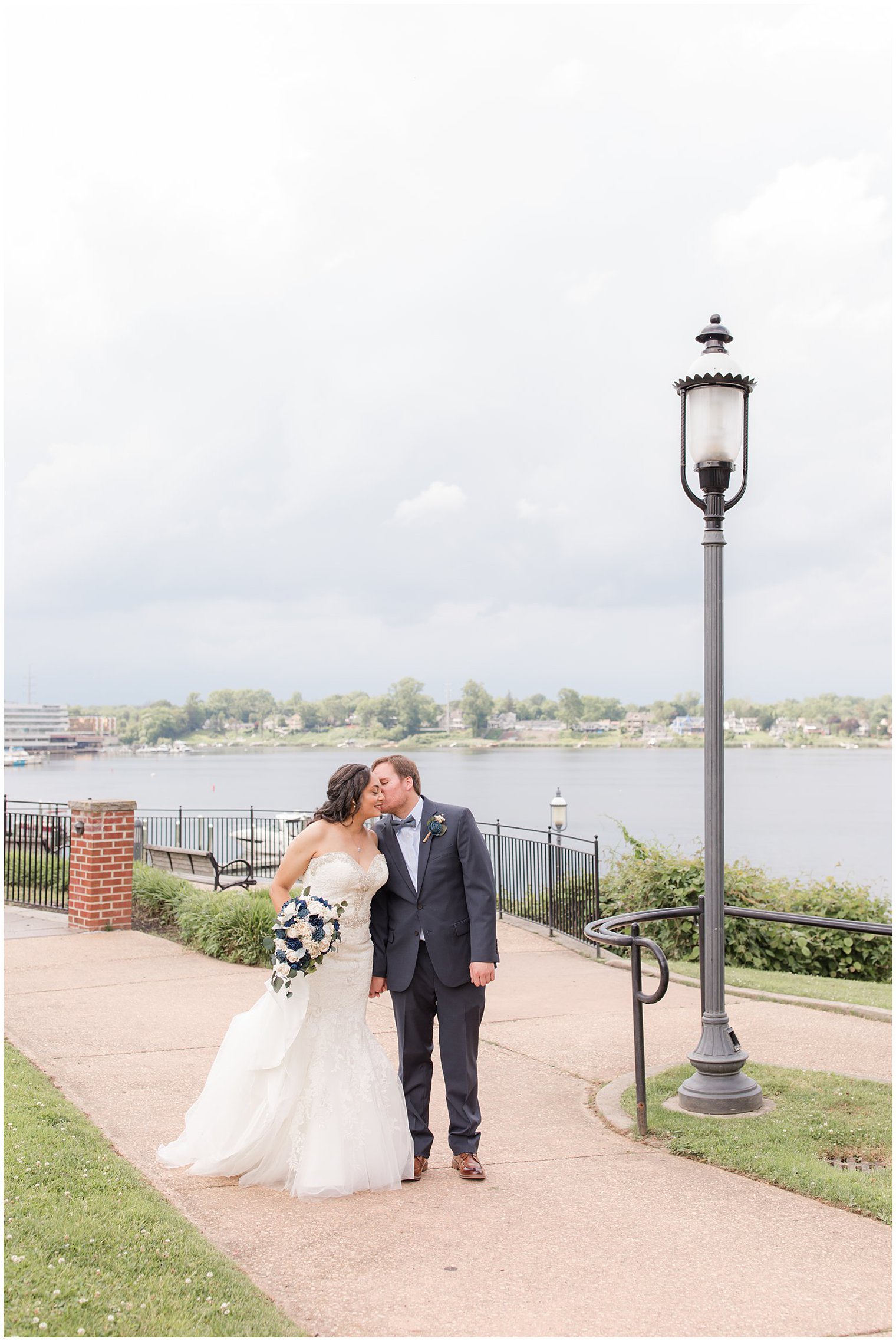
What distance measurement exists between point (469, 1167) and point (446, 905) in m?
1.13

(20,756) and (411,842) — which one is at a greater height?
(411,842)

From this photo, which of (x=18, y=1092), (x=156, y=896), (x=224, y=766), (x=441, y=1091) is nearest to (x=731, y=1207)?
(x=441, y=1091)

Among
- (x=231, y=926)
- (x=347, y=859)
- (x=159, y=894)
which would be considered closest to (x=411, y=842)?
(x=347, y=859)

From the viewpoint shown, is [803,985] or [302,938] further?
[803,985]

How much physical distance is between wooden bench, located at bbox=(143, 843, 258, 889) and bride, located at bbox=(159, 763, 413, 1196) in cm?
907

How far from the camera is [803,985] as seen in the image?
998cm

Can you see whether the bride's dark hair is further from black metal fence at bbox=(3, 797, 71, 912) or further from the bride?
black metal fence at bbox=(3, 797, 71, 912)

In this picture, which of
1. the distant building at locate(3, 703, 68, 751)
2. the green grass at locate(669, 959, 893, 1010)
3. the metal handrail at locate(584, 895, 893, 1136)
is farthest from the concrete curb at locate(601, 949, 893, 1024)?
the distant building at locate(3, 703, 68, 751)

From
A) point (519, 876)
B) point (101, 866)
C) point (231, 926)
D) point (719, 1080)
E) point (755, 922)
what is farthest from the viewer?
point (519, 876)

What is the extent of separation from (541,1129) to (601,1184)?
852 millimetres

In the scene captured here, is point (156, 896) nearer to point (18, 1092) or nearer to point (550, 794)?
point (18, 1092)

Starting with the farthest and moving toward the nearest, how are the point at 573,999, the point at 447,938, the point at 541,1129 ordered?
1. the point at 573,999
2. the point at 541,1129
3. the point at 447,938

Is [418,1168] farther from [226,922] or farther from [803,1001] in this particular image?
[226,922]

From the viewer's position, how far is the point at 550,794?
84500 millimetres
